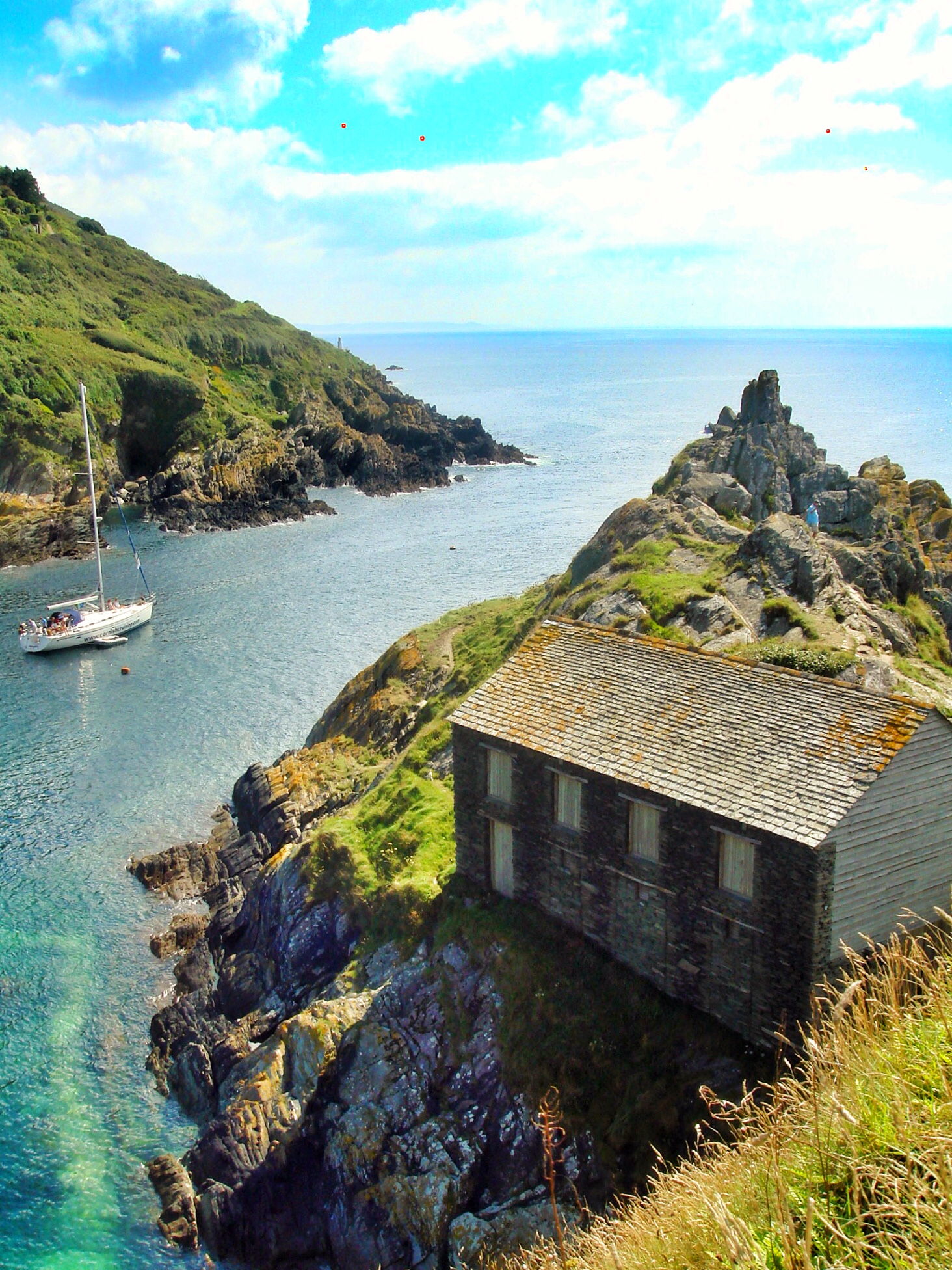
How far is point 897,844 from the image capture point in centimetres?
1596

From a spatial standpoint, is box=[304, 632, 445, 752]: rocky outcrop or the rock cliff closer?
the rock cliff

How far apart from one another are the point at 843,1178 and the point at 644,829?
1087cm

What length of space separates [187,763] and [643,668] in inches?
1087

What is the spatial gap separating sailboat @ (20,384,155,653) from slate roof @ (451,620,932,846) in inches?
1716

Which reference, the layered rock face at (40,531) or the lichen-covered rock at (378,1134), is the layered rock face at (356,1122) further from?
the layered rock face at (40,531)

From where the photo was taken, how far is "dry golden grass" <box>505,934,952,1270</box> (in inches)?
240

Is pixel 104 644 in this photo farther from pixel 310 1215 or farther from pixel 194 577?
pixel 310 1215

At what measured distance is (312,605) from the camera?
2586 inches

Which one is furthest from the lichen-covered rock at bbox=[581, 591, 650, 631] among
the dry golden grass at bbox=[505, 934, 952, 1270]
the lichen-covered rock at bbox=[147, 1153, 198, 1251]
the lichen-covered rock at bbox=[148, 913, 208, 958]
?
the dry golden grass at bbox=[505, 934, 952, 1270]

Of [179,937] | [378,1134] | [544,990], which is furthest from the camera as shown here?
[179,937]

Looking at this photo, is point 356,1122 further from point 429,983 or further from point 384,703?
point 384,703

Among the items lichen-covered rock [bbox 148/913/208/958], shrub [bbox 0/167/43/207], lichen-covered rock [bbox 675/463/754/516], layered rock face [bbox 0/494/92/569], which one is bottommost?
lichen-covered rock [bbox 148/913/208/958]

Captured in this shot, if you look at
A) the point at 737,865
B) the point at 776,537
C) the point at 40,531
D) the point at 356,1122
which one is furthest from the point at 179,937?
the point at 40,531

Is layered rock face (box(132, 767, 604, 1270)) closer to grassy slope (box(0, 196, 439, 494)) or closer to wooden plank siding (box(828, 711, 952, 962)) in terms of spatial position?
wooden plank siding (box(828, 711, 952, 962))
